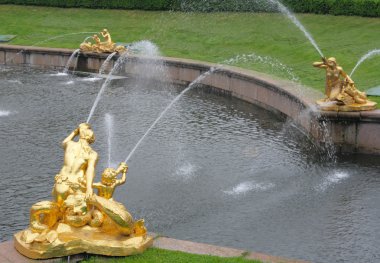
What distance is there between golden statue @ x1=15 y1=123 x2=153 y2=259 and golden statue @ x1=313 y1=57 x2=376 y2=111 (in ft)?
23.3

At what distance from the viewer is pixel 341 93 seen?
1446cm

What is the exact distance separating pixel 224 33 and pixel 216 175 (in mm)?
18013

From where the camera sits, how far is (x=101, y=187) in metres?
8.70

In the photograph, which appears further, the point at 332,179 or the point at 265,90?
the point at 265,90

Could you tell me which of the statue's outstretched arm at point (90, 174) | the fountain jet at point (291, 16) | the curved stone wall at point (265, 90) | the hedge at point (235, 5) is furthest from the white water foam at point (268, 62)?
the statue's outstretched arm at point (90, 174)

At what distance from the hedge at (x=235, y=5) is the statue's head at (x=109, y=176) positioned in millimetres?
22636

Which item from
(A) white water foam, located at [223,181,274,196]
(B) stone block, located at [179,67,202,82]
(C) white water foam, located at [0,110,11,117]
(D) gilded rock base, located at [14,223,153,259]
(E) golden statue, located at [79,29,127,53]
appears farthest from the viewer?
(E) golden statue, located at [79,29,127,53]

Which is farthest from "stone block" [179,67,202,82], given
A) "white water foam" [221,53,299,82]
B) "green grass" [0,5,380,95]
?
"green grass" [0,5,380,95]

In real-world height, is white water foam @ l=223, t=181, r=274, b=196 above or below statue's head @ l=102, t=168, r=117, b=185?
below

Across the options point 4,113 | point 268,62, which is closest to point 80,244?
point 4,113

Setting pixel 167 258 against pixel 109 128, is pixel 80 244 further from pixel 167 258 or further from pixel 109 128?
pixel 109 128

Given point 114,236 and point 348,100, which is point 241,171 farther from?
point 114,236

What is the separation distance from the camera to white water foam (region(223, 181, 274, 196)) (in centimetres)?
1195

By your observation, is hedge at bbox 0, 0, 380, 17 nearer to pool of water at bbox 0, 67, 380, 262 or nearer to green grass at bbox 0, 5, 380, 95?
green grass at bbox 0, 5, 380, 95
